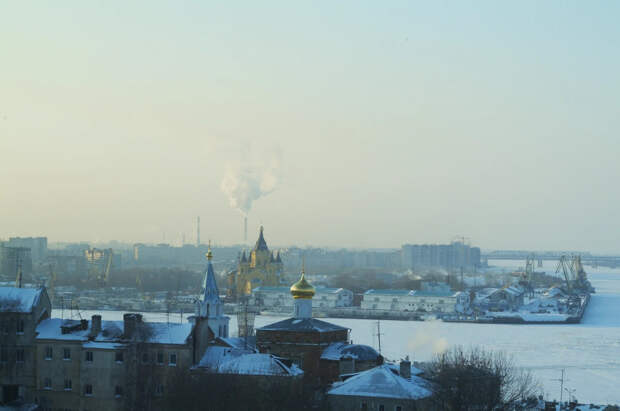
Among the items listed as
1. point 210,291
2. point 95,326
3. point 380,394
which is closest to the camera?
point 380,394

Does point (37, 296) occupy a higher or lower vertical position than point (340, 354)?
higher

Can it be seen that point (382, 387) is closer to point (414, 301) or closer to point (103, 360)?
point (103, 360)

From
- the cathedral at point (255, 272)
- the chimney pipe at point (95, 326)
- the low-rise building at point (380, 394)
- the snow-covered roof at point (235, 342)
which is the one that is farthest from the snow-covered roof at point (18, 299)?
the cathedral at point (255, 272)

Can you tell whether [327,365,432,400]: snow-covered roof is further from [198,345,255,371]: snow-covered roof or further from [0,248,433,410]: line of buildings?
[198,345,255,371]: snow-covered roof

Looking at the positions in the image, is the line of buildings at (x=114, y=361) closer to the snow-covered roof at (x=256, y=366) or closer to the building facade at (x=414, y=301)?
the snow-covered roof at (x=256, y=366)

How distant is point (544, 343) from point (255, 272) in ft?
89.1

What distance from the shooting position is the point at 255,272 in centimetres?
5647

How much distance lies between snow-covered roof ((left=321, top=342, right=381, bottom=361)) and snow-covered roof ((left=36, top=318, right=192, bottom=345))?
282cm

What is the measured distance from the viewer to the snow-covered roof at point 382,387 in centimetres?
1389

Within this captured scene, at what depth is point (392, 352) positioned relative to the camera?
26422mm

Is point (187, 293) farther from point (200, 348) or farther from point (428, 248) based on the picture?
point (428, 248)

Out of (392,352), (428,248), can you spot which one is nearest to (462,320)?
(392,352)

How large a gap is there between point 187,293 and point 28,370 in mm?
46044

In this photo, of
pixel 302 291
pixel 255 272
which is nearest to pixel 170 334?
pixel 302 291
